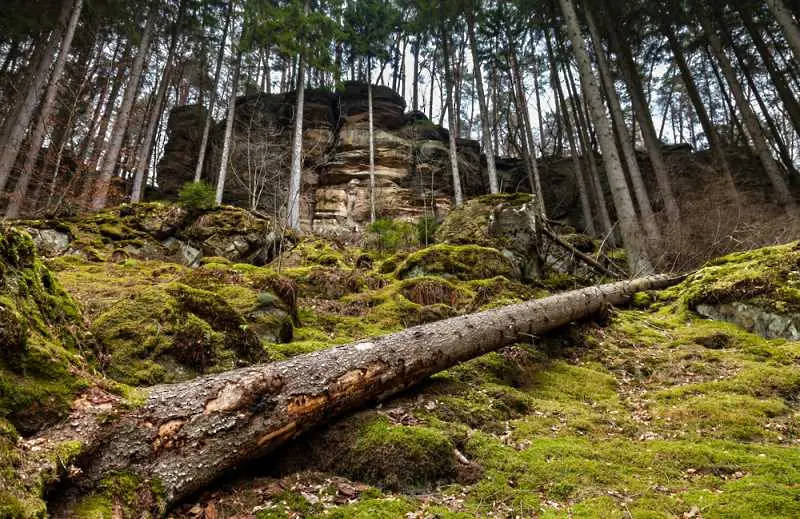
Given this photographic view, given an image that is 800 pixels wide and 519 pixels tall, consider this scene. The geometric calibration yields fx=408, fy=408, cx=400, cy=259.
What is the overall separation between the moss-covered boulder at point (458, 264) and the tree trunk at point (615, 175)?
318 cm

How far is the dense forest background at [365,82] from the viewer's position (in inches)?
519

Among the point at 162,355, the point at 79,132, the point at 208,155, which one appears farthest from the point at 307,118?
the point at 162,355

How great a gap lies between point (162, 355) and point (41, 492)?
5.90 ft

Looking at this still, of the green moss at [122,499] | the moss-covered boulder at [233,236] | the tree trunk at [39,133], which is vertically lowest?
the green moss at [122,499]

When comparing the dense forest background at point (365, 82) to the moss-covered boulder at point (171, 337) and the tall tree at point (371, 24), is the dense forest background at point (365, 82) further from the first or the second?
the moss-covered boulder at point (171, 337)

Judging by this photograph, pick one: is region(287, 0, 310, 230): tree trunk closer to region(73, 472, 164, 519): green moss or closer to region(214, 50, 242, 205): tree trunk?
region(214, 50, 242, 205): tree trunk

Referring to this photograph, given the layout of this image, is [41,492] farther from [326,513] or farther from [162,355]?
[162,355]

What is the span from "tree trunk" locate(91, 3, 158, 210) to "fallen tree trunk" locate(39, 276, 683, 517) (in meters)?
14.6

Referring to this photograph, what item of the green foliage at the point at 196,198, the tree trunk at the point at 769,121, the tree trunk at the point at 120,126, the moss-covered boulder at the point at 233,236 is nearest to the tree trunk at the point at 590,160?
the tree trunk at the point at 769,121

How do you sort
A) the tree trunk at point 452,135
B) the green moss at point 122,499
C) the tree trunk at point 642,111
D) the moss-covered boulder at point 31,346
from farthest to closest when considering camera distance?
the tree trunk at point 452,135 → the tree trunk at point 642,111 → the moss-covered boulder at point 31,346 → the green moss at point 122,499

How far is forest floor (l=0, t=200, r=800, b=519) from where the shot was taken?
2.45m

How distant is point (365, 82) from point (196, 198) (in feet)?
70.5

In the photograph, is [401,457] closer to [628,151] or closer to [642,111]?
[628,151]

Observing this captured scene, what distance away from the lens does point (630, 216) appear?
9.96 m
